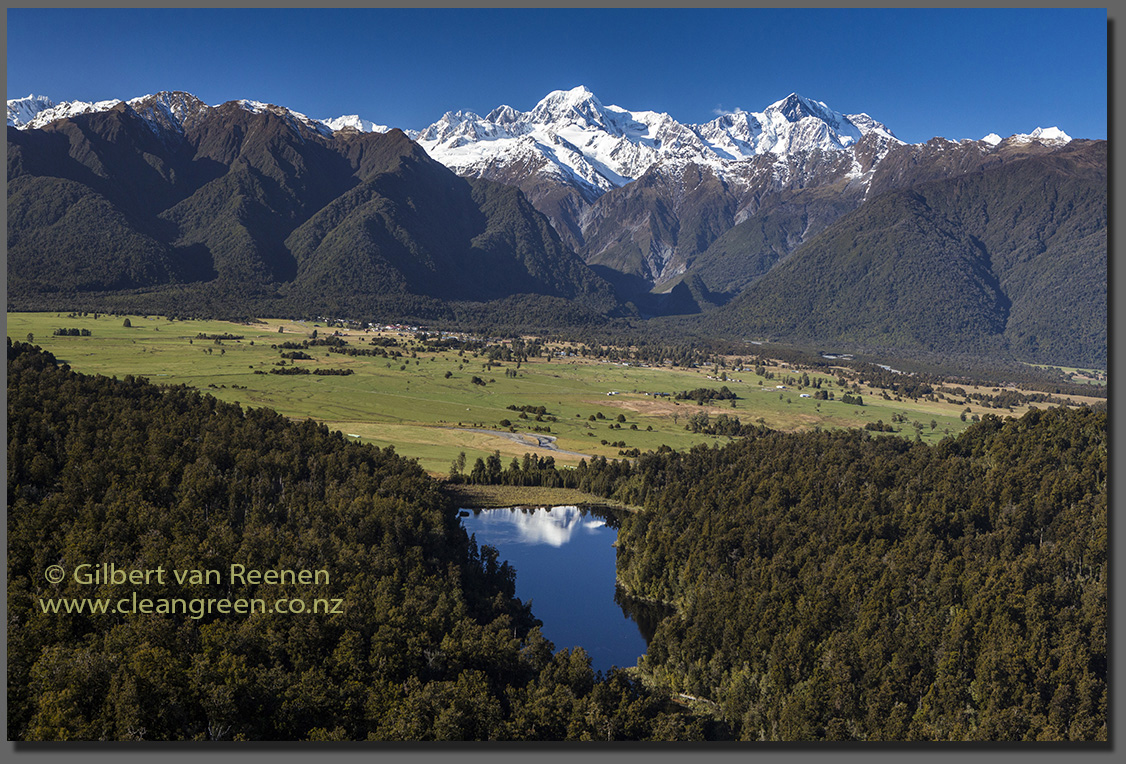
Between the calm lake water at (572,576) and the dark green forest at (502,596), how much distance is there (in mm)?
3322

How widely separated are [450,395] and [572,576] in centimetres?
7374

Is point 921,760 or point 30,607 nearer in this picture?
point 921,760

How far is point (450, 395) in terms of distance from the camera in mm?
133750

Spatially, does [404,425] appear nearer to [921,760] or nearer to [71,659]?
[71,659]

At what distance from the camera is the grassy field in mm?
106188

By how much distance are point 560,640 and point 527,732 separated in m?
22.2

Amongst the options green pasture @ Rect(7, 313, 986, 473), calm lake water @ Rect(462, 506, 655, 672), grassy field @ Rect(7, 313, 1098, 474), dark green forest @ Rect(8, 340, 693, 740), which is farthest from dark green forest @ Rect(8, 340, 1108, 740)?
grassy field @ Rect(7, 313, 1098, 474)

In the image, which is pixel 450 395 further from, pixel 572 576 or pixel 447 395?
pixel 572 576

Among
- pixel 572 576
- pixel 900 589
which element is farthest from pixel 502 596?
pixel 900 589

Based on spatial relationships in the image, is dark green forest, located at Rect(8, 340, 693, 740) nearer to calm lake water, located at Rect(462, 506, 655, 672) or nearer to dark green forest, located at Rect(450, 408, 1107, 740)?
calm lake water, located at Rect(462, 506, 655, 672)

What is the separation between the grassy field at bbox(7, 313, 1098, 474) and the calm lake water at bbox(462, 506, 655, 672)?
48.1 feet

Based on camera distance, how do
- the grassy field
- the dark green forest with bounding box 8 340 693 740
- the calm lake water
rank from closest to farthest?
the dark green forest with bounding box 8 340 693 740 → the calm lake water → the grassy field

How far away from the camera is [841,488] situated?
67.2 metres

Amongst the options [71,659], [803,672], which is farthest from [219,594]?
[803,672]
